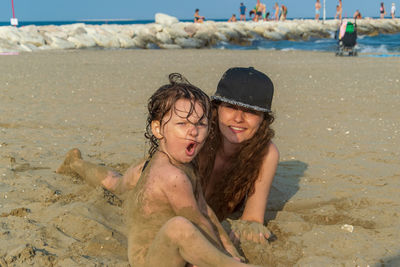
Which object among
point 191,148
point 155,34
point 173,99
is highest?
point 173,99

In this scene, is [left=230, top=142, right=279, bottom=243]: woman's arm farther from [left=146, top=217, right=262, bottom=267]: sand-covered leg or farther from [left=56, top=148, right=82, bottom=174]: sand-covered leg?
[left=56, top=148, right=82, bottom=174]: sand-covered leg

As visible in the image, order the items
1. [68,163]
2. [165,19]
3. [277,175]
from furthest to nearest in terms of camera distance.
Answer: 1. [165,19]
2. [277,175]
3. [68,163]

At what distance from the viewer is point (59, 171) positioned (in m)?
4.20

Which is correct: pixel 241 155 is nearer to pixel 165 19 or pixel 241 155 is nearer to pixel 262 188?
pixel 262 188

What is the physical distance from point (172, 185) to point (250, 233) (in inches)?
33.9

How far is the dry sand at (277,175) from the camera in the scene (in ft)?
9.46

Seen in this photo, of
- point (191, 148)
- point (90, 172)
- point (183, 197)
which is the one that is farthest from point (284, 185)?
point (183, 197)

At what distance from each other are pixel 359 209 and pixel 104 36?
20.8 m

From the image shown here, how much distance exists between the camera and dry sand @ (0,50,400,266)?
2.88 m

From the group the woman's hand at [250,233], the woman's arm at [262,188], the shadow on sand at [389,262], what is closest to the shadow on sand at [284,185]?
the woman's arm at [262,188]

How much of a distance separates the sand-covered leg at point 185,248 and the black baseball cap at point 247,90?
41.5 inches

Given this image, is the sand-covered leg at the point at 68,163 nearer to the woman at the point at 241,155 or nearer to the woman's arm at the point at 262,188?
the woman at the point at 241,155

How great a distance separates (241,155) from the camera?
10.7 feet

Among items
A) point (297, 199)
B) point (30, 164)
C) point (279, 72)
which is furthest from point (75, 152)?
point (279, 72)
